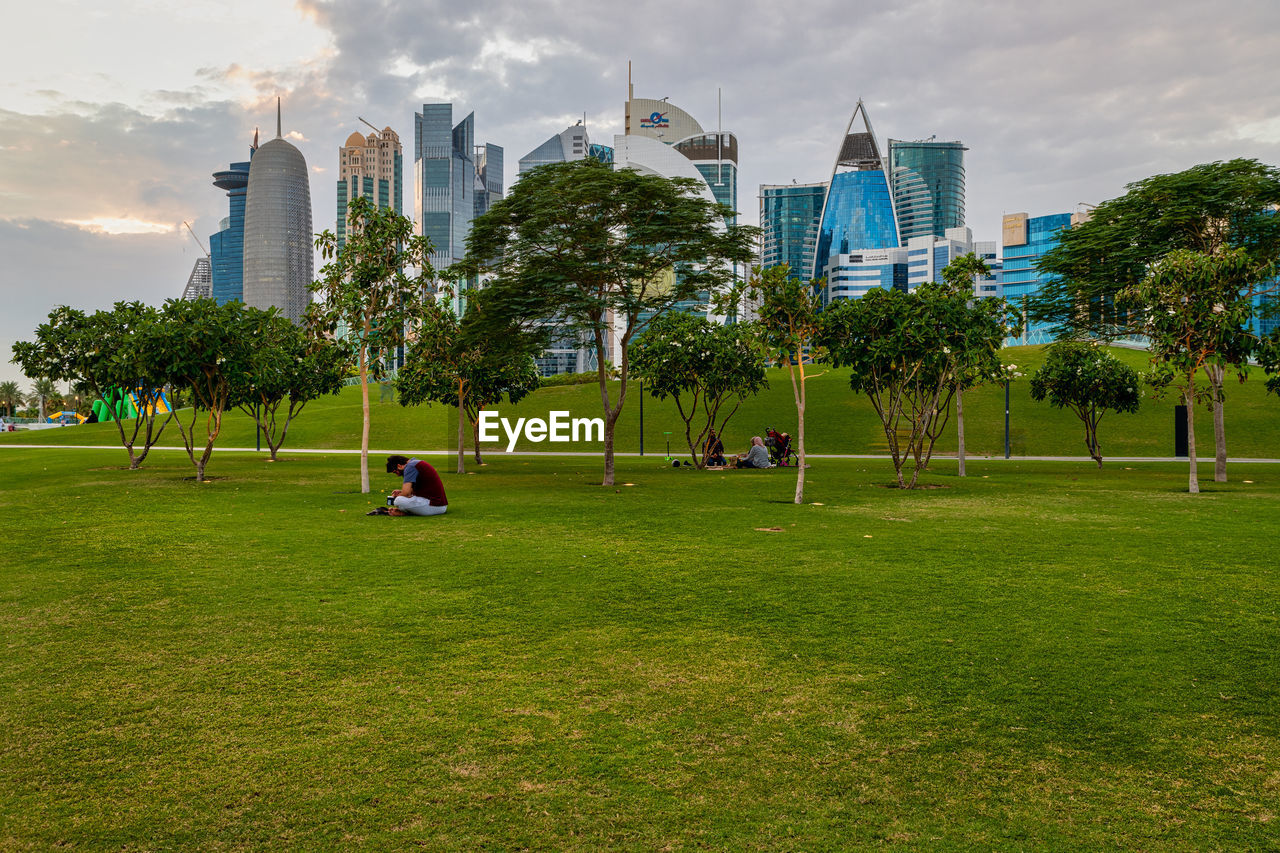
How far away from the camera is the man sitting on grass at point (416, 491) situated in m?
14.5

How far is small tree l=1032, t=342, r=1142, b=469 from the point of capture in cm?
3203

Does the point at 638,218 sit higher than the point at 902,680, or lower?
higher

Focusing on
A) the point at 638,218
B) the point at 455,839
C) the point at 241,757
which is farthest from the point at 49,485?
the point at 455,839

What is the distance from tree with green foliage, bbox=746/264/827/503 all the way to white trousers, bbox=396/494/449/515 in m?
7.56

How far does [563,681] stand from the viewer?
5.71m

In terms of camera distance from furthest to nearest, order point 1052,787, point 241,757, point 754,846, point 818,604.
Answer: point 818,604 < point 241,757 < point 1052,787 < point 754,846

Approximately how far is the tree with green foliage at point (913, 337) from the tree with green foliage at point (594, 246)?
4.21 m

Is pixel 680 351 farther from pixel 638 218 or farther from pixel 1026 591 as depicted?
pixel 1026 591

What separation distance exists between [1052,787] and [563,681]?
3.13 metres

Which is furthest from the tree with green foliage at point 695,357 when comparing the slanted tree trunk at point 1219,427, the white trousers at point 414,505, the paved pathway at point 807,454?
the white trousers at point 414,505

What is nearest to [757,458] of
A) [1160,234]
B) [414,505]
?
[1160,234]

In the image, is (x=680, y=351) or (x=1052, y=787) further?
(x=680, y=351)

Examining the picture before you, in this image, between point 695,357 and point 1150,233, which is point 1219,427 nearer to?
point 1150,233

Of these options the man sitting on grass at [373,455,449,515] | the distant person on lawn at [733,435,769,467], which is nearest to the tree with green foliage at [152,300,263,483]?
the man sitting on grass at [373,455,449,515]
